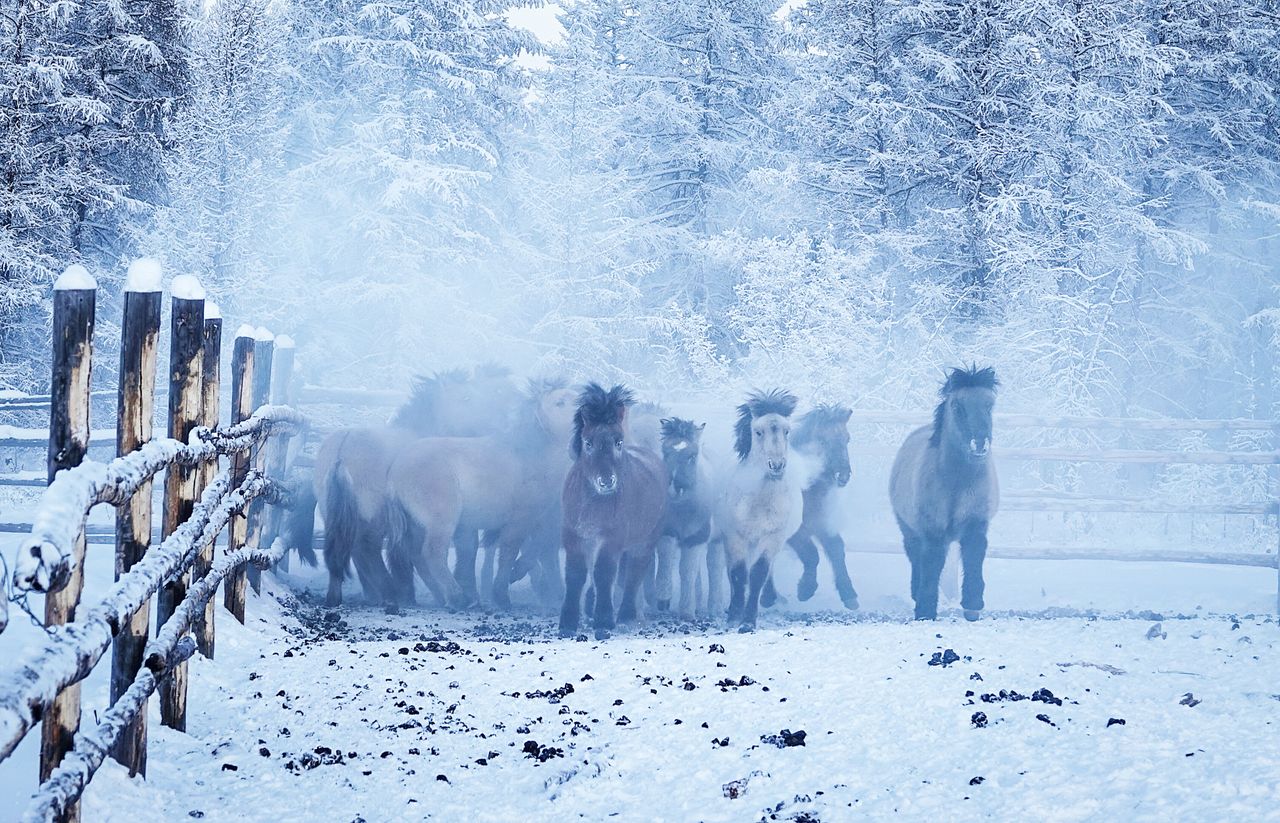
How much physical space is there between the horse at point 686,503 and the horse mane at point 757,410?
428 millimetres

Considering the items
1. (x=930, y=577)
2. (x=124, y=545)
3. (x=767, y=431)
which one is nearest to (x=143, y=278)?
(x=124, y=545)

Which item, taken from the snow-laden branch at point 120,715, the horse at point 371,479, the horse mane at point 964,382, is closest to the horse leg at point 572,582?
the horse at point 371,479

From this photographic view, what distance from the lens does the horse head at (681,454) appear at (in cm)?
861

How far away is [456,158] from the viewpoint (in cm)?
1938

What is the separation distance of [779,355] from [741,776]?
14328mm

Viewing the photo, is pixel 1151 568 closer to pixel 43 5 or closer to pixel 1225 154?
pixel 1225 154

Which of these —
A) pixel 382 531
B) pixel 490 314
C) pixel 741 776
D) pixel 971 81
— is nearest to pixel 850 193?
pixel 971 81

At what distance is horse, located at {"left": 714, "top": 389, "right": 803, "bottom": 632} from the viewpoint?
25.7 feet

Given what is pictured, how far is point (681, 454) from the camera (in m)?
8.60

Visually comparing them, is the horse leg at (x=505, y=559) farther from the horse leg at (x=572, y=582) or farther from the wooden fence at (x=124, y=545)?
the wooden fence at (x=124, y=545)

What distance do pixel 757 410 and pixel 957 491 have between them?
1.71m

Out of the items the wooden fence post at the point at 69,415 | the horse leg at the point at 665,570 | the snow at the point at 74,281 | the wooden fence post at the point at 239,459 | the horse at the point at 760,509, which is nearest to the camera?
the wooden fence post at the point at 69,415

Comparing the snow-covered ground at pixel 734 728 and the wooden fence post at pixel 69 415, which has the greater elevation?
the wooden fence post at pixel 69 415

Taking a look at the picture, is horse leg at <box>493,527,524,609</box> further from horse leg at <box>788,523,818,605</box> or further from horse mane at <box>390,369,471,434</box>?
horse leg at <box>788,523,818,605</box>
